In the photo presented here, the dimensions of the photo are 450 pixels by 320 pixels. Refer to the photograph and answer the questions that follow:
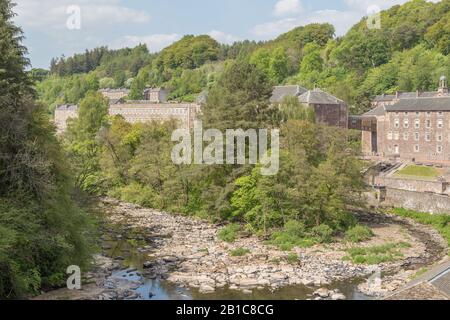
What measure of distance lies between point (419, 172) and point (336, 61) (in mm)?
57001

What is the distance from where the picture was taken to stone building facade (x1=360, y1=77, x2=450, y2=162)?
58.5 metres

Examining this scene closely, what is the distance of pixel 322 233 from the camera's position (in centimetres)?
3441

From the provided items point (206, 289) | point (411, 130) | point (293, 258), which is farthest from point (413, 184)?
point (206, 289)

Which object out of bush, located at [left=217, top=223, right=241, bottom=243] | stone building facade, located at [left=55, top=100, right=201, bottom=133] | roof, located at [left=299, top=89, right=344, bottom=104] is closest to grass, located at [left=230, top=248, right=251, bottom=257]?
bush, located at [left=217, top=223, right=241, bottom=243]

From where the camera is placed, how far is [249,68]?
142 feet

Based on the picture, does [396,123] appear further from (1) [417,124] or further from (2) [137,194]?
(2) [137,194]

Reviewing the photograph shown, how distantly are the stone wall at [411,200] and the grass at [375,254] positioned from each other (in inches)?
400

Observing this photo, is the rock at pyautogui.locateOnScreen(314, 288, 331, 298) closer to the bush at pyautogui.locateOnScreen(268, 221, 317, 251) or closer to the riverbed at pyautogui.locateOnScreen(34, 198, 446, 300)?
the riverbed at pyautogui.locateOnScreen(34, 198, 446, 300)

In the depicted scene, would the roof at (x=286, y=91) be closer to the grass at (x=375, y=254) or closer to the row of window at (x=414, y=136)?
the row of window at (x=414, y=136)

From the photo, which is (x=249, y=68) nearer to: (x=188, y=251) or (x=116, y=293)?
(x=188, y=251)

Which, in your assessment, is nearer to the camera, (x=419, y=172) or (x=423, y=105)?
(x=419, y=172)
